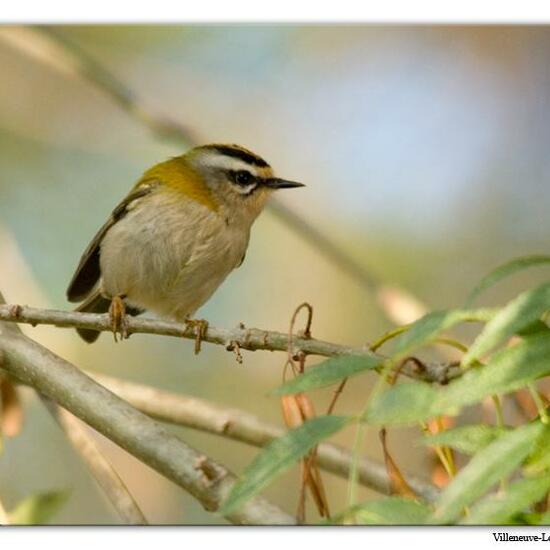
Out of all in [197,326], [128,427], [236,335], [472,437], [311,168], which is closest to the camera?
[472,437]

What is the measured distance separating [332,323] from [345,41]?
0.60 metres

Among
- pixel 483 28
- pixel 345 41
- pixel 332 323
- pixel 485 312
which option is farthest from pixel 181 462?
pixel 483 28

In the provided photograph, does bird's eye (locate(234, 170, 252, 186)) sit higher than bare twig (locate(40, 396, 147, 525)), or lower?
higher

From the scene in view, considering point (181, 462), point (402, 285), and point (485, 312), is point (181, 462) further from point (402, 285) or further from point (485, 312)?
point (402, 285)

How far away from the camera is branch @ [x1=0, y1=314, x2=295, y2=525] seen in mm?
1147

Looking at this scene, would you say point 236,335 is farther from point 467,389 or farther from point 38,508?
point 467,389

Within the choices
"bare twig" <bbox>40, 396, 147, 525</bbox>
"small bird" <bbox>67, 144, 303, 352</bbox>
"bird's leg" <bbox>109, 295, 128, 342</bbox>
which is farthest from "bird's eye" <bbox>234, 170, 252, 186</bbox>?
"bare twig" <bbox>40, 396, 147, 525</bbox>

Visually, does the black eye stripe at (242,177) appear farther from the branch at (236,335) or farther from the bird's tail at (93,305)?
the branch at (236,335)

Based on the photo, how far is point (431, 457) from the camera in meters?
1.70

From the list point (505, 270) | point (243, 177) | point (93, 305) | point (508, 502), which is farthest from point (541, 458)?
point (93, 305)

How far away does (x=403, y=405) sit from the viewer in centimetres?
80

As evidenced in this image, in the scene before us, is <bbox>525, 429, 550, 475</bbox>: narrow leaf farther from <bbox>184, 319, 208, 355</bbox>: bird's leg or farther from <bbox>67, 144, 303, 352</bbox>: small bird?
<bbox>67, 144, 303, 352</bbox>: small bird

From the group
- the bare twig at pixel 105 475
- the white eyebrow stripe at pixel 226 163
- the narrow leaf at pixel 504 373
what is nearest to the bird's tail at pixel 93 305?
the bare twig at pixel 105 475

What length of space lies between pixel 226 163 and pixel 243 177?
5cm
